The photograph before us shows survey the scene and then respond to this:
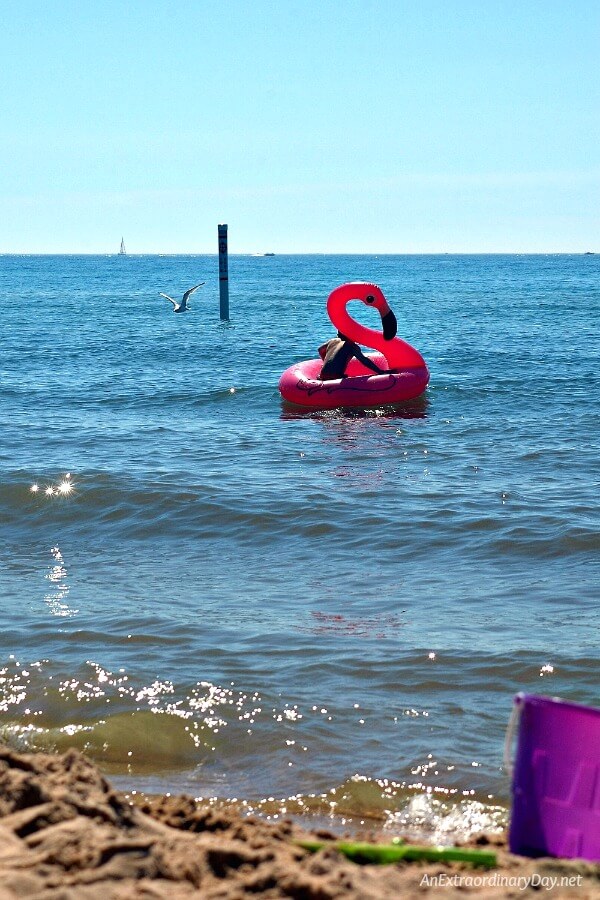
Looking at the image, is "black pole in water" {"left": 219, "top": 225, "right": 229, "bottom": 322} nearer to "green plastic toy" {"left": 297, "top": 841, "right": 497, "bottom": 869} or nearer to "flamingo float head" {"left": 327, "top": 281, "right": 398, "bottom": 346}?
"flamingo float head" {"left": 327, "top": 281, "right": 398, "bottom": 346}

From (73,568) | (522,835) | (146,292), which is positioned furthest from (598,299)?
(522,835)

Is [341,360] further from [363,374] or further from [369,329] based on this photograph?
[369,329]

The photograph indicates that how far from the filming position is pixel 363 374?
15445mm

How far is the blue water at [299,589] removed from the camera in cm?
498

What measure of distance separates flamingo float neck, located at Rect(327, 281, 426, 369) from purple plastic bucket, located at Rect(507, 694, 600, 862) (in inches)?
489

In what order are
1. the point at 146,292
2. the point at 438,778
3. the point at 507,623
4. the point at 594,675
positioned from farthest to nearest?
the point at 146,292
the point at 507,623
the point at 594,675
the point at 438,778

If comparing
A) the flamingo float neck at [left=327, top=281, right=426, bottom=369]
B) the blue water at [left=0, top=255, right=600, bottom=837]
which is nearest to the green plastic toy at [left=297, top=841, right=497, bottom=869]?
the blue water at [left=0, top=255, right=600, bottom=837]

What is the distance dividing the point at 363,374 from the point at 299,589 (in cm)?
852

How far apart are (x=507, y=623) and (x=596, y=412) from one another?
8697 mm

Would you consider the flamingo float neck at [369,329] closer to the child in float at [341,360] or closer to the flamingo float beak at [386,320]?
the flamingo float beak at [386,320]

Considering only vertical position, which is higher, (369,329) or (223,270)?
(223,270)

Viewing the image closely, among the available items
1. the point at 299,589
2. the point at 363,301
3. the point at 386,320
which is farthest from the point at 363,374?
the point at 299,589

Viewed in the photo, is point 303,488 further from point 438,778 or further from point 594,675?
point 438,778

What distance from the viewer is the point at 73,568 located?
7.84 meters
